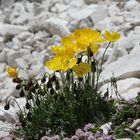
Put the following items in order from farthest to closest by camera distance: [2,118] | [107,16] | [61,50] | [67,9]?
[67,9] < [107,16] < [2,118] < [61,50]

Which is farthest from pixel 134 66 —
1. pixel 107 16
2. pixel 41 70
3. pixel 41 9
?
pixel 41 9

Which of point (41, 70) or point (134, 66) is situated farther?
point (41, 70)

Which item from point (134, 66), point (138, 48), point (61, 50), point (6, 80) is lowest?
point (61, 50)

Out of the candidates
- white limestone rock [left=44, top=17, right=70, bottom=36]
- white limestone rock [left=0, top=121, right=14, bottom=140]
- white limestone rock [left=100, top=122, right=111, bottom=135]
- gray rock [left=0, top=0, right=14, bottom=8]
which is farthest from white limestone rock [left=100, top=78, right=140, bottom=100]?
gray rock [left=0, top=0, right=14, bottom=8]

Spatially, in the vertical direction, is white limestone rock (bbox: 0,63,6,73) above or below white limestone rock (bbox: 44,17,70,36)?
below

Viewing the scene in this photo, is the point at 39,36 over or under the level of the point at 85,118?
over

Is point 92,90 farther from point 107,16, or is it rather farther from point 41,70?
point 107,16

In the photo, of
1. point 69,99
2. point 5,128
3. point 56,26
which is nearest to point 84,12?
point 56,26

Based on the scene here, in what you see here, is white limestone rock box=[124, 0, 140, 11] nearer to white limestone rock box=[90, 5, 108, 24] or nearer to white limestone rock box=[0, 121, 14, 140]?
white limestone rock box=[90, 5, 108, 24]

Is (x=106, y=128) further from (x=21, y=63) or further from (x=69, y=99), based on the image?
(x=21, y=63)
